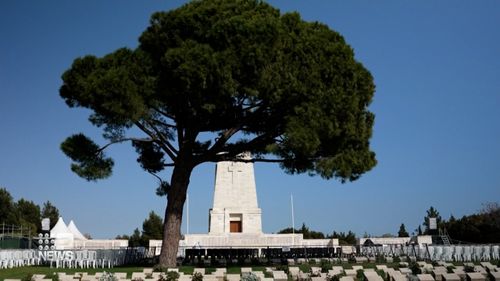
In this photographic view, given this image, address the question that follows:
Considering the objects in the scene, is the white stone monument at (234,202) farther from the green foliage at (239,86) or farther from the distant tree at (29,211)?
the distant tree at (29,211)

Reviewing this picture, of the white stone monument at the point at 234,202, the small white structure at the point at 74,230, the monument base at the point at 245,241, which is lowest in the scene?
the monument base at the point at 245,241

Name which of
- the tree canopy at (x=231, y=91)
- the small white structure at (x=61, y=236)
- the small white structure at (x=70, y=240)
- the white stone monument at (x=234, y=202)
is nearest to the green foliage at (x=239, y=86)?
the tree canopy at (x=231, y=91)

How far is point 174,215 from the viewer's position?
1548 centimetres

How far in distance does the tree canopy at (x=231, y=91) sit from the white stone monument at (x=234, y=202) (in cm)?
1417

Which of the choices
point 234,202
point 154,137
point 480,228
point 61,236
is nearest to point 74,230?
point 61,236

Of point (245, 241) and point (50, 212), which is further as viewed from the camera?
point (50, 212)

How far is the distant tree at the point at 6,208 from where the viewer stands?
135 feet

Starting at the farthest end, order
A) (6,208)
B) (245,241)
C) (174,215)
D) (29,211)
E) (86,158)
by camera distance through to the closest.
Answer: (29,211) < (6,208) < (245,241) < (86,158) < (174,215)

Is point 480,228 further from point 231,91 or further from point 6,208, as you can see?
point 6,208

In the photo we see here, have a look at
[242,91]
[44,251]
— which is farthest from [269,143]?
[44,251]

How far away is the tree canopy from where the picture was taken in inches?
545

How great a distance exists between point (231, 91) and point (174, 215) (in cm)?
428

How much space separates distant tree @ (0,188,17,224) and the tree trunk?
3055cm

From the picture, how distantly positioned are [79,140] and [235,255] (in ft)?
28.5
